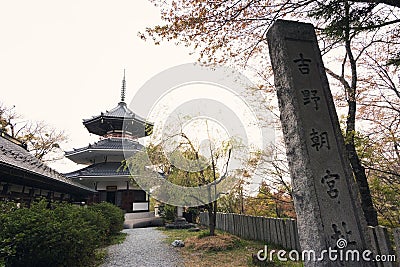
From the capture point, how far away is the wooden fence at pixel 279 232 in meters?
3.37

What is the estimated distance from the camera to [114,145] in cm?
1859

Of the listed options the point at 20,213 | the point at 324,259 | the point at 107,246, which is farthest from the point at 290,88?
the point at 107,246

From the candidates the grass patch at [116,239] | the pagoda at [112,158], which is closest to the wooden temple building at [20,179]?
the grass patch at [116,239]

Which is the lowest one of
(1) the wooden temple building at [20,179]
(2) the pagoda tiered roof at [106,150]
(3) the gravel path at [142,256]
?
(3) the gravel path at [142,256]

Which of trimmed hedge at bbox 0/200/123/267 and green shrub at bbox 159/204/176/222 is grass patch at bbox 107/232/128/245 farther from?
green shrub at bbox 159/204/176/222

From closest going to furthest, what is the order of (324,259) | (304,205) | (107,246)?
1. (324,259)
2. (304,205)
3. (107,246)

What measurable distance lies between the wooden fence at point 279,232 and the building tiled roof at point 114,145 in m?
10.2

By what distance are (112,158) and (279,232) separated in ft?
50.2

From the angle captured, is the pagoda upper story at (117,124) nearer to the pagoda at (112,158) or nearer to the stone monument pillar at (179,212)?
the pagoda at (112,158)

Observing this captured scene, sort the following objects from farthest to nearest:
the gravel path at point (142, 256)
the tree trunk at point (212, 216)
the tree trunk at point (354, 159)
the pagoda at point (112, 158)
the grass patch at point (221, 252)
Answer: the pagoda at point (112, 158) < the tree trunk at point (212, 216) < the gravel path at point (142, 256) < the grass patch at point (221, 252) < the tree trunk at point (354, 159)

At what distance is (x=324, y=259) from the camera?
88.7 inches

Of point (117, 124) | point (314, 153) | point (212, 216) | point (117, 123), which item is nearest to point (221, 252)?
point (212, 216)

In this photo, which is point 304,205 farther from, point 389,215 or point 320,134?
point 389,215

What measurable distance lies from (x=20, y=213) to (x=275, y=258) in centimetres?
524
